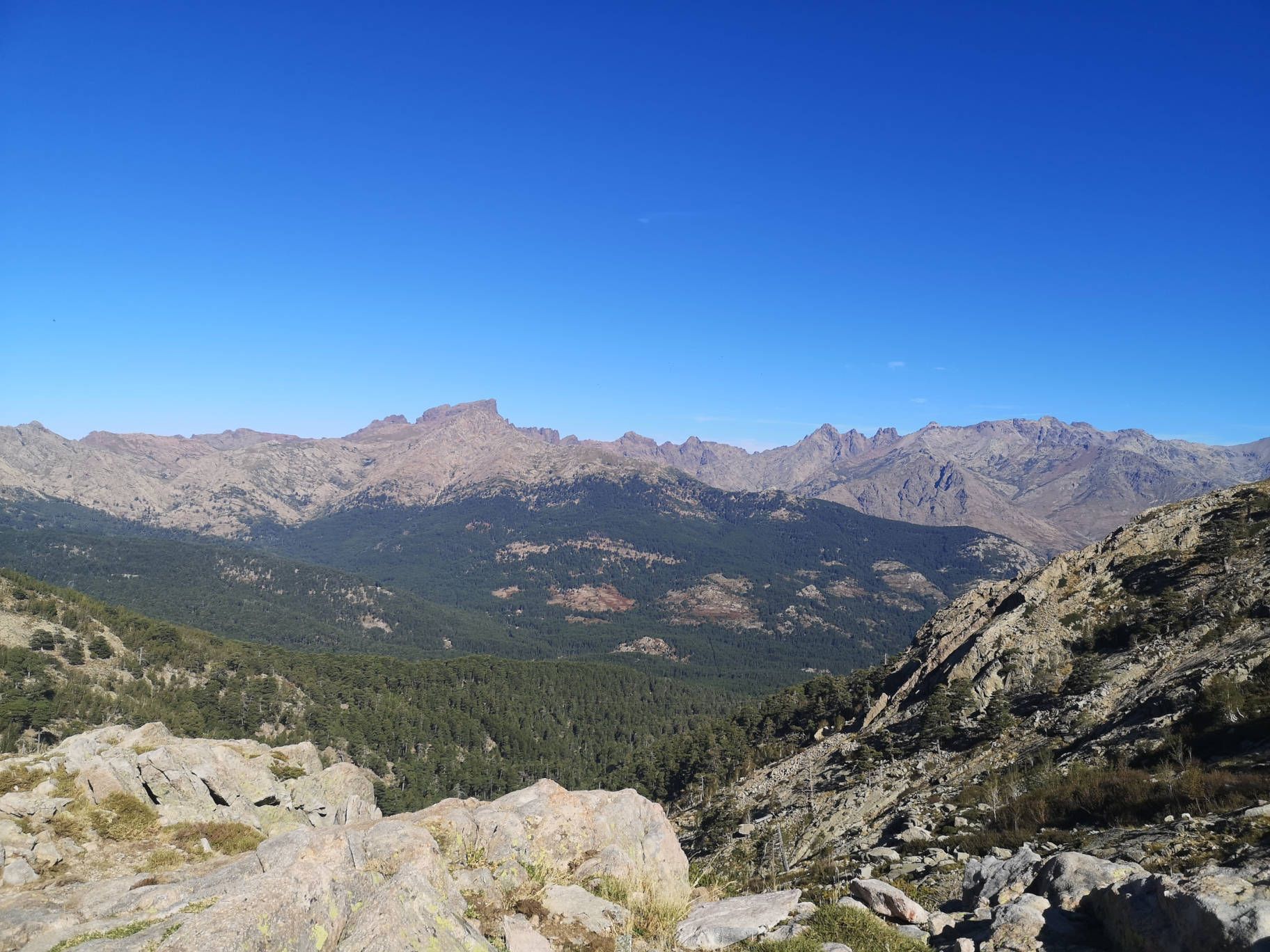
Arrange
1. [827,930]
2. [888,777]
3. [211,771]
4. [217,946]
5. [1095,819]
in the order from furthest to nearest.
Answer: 1. [888,777]
2. [211,771]
3. [1095,819]
4. [827,930]
5. [217,946]

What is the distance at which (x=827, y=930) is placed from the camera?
14383mm

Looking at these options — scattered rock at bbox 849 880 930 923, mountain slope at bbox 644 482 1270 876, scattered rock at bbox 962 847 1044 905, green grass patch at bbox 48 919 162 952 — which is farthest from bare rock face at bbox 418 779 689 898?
mountain slope at bbox 644 482 1270 876

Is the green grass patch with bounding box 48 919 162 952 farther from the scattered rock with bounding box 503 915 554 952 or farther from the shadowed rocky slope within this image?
the shadowed rocky slope

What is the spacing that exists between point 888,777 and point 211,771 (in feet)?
169

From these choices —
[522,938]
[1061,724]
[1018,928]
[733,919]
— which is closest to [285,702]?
[1061,724]

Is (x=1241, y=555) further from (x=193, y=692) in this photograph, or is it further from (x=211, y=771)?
(x=193, y=692)

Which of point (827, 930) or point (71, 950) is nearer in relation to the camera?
point (71, 950)

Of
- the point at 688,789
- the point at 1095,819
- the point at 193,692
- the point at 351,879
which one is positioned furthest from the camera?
the point at 193,692

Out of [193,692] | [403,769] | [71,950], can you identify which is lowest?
[403,769]

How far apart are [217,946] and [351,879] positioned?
2.39m

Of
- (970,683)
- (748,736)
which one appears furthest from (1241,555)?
(748,736)

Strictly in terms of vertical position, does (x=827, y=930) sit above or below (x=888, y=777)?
above

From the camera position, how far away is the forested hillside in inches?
4478

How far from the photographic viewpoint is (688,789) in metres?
94.3
